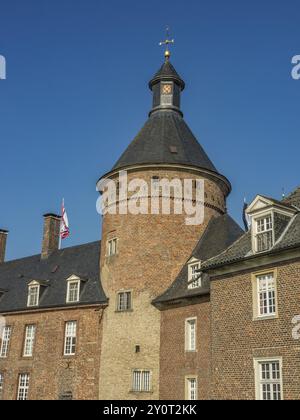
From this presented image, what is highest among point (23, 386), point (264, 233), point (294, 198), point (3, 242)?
point (3, 242)

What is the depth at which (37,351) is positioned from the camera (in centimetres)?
3073

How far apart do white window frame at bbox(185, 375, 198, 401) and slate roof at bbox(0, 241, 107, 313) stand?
6.92m

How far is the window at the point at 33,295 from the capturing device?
3284 cm

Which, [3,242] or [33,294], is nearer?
[33,294]

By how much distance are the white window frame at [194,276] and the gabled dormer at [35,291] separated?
11.4 meters

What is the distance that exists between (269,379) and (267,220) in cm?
558

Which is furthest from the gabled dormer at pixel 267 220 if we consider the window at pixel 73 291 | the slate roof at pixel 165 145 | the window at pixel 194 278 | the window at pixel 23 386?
the window at pixel 23 386

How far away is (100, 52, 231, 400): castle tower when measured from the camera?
26062mm

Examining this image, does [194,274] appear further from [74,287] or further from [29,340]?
[29,340]

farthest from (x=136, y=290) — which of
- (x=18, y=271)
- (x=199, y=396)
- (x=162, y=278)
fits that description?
(x=18, y=271)

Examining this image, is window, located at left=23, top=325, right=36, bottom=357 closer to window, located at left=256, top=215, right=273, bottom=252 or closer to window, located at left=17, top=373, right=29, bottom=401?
window, located at left=17, top=373, right=29, bottom=401

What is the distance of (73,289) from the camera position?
30828 millimetres

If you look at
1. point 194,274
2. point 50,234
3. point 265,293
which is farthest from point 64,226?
point 265,293

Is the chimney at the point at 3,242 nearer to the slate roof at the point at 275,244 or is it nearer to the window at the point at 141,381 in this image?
the window at the point at 141,381
